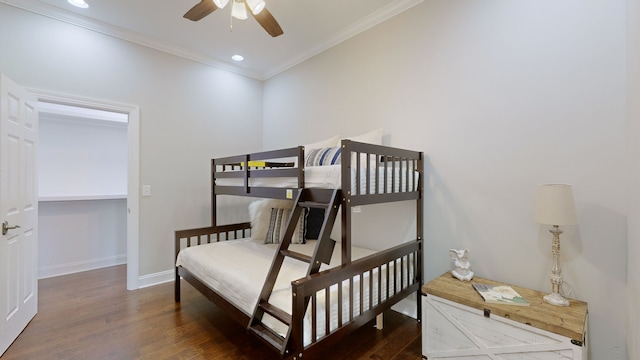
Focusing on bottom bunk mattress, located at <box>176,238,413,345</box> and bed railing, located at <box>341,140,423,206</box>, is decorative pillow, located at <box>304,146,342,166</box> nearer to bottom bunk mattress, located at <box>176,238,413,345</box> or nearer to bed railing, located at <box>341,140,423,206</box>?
bed railing, located at <box>341,140,423,206</box>

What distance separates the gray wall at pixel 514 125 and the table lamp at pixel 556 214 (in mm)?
194

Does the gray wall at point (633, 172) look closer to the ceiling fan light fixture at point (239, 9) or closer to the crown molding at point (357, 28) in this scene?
the crown molding at point (357, 28)

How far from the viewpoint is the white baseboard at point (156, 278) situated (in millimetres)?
3147

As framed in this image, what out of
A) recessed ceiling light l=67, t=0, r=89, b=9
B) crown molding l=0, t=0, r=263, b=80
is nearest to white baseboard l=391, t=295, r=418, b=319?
crown molding l=0, t=0, r=263, b=80

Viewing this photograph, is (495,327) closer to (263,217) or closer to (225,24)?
(263,217)

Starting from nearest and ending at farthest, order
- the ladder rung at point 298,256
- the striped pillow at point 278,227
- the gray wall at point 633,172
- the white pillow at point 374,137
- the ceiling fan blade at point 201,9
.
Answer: the gray wall at point 633,172 < the ladder rung at point 298,256 < the ceiling fan blade at point 201,9 < the white pillow at point 374,137 < the striped pillow at point 278,227

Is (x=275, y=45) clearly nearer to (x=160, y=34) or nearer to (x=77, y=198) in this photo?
(x=160, y=34)

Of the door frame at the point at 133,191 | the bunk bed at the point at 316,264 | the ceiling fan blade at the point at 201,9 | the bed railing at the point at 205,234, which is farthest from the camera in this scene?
the door frame at the point at 133,191

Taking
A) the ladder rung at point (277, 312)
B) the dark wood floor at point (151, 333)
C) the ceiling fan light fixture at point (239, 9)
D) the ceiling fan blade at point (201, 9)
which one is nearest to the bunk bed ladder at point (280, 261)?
the ladder rung at point (277, 312)

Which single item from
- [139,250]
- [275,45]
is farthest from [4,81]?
[275,45]

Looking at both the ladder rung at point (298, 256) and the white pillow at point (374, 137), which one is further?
the white pillow at point (374, 137)

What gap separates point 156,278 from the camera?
10.7ft

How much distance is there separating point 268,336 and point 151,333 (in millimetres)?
1294

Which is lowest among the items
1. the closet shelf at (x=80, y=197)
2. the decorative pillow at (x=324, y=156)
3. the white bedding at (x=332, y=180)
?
the closet shelf at (x=80, y=197)
